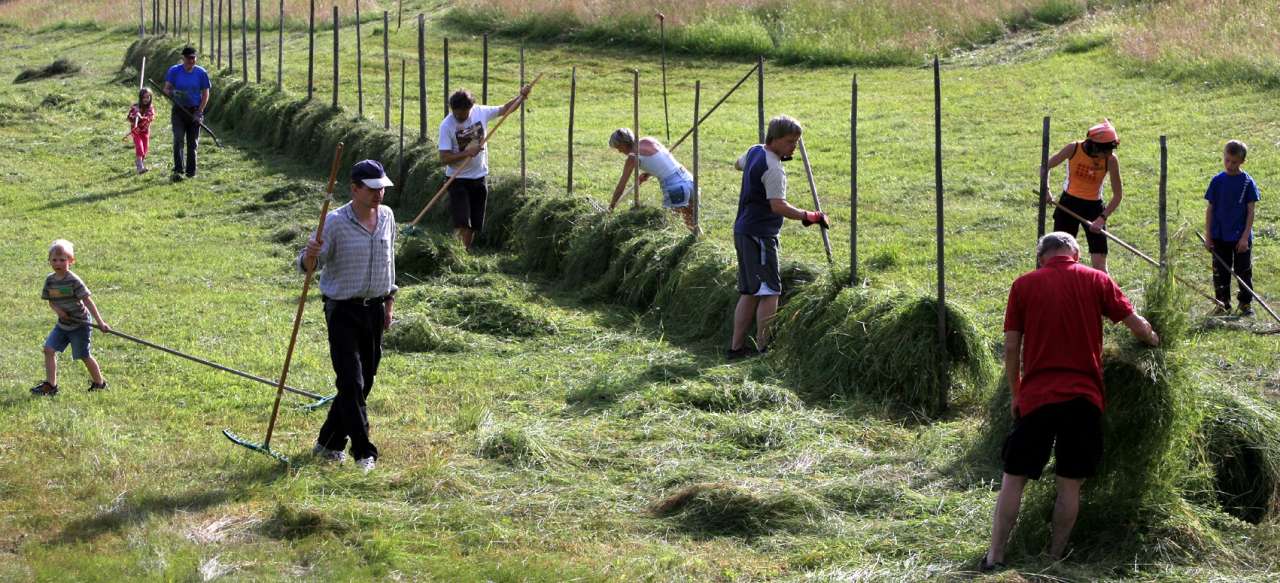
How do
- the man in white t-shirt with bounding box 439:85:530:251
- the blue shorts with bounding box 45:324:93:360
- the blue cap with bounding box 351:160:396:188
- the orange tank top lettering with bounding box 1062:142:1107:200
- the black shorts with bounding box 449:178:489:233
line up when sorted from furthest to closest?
the black shorts with bounding box 449:178:489:233 < the man in white t-shirt with bounding box 439:85:530:251 < the orange tank top lettering with bounding box 1062:142:1107:200 < the blue shorts with bounding box 45:324:93:360 < the blue cap with bounding box 351:160:396:188

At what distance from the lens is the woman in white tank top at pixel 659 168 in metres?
12.3

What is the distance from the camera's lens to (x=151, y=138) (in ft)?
73.4

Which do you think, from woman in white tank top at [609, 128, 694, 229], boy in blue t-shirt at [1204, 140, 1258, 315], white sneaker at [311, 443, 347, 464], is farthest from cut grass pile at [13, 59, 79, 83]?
boy in blue t-shirt at [1204, 140, 1258, 315]

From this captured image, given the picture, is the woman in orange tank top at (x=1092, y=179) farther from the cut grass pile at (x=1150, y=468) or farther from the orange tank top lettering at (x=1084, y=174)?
the cut grass pile at (x=1150, y=468)

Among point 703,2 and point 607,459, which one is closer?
point 607,459

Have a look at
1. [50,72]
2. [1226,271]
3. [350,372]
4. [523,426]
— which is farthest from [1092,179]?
[50,72]

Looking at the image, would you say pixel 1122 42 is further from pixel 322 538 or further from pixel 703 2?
pixel 322 538

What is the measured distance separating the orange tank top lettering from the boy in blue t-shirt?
0.89m

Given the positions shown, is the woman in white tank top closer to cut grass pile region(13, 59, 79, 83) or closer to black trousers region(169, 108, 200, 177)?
black trousers region(169, 108, 200, 177)

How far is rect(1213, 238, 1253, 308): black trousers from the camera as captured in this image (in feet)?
34.4

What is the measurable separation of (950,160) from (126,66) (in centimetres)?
2162

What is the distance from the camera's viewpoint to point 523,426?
7.97m

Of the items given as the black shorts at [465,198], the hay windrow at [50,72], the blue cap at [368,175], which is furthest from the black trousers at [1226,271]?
the hay windrow at [50,72]

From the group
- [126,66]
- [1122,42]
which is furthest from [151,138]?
[1122,42]
